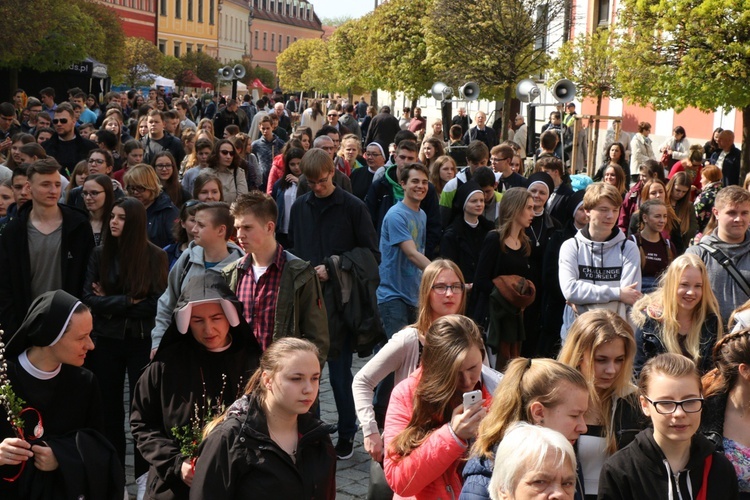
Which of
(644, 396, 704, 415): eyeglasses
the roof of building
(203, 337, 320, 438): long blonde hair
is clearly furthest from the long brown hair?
the roof of building

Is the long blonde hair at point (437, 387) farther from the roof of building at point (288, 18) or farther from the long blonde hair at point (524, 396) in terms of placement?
the roof of building at point (288, 18)

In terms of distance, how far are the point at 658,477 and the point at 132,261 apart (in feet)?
12.9

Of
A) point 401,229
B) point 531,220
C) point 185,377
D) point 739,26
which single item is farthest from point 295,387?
point 739,26

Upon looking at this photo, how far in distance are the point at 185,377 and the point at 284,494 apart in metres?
1.01

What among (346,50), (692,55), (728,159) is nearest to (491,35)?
(692,55)

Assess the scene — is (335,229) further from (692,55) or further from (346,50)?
(346,50)

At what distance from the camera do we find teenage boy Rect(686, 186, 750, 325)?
22.9 ft

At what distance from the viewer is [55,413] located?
15.4 feet

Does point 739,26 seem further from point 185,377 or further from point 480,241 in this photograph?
point 185,377

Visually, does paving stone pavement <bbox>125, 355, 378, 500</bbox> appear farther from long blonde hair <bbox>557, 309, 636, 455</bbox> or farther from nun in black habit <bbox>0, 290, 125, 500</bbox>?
long blonde hair <bbox>557, 309, 636, 455</bbox>

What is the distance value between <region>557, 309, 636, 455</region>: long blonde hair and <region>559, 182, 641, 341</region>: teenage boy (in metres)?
2.40

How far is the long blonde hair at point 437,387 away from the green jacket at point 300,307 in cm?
156

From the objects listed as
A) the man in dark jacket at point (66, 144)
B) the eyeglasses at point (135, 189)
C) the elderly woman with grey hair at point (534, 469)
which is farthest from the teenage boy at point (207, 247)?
the man in dark jacket at point (66, 144)

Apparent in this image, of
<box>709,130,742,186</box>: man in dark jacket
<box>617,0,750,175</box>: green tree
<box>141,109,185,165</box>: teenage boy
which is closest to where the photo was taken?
<box>141,109,185,165</box>: teenage boy
